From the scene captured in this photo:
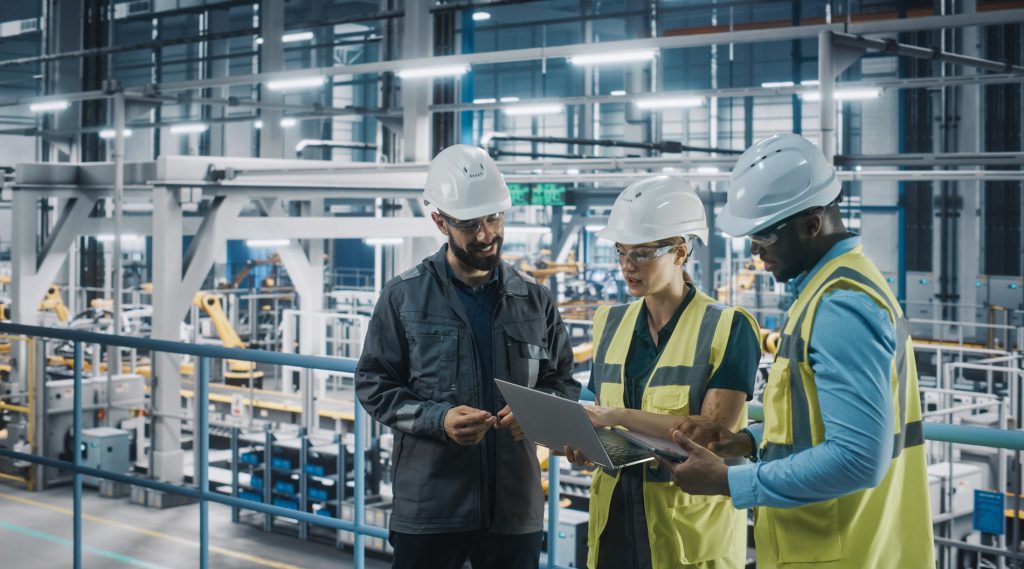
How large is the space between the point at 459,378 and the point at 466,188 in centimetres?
51

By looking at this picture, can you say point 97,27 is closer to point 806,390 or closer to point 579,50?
point 579,50

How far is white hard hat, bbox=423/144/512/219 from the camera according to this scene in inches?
107

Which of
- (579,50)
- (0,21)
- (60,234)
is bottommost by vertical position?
(60,234)

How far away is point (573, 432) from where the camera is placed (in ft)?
7.11

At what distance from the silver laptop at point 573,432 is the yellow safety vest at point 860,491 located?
26 cm

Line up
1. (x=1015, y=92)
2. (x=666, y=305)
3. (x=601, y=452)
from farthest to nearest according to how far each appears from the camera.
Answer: (x=1015, y=92)
(x=666, y=305)
(x=601, y=452)

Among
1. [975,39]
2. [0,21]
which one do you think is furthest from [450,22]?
[0,21]

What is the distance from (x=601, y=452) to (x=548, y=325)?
84 cm

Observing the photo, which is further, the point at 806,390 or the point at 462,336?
the point at 462,336

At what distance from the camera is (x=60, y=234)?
36.9 feet

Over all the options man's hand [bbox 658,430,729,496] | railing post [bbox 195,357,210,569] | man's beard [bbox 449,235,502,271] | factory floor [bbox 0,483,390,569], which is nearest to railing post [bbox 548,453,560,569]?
man's beard [bbox 449,235,502,271]

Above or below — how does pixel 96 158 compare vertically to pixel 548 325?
above

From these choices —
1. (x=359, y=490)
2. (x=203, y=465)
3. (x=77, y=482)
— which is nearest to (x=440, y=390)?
(x=359, y=490)

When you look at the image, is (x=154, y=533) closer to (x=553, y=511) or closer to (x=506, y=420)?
(x=553, y=511)
